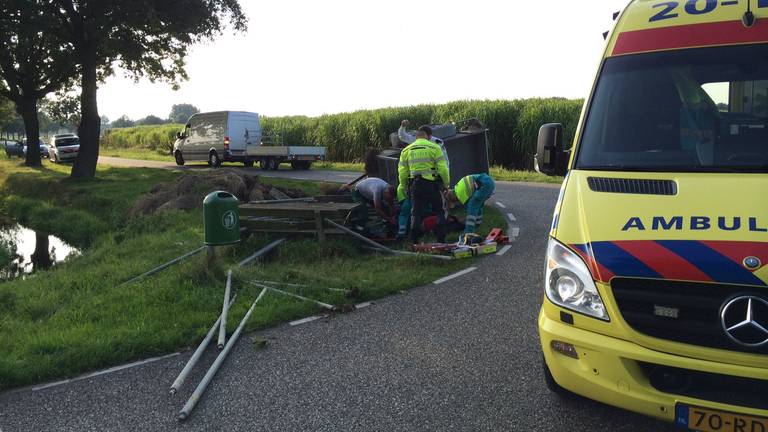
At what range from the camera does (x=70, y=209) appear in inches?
679

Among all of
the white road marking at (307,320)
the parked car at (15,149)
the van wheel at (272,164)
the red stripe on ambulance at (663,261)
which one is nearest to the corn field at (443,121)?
the van wheel at (272,164)

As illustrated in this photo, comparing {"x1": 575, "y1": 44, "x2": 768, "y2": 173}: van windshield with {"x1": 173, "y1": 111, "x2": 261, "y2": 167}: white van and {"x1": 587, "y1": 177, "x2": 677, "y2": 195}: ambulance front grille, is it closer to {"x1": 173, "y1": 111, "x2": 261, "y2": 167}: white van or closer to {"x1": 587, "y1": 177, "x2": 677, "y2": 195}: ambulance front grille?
{"x1": 587, "y1": 177, "x2": 677, "y2": 195}: ambulance front grille

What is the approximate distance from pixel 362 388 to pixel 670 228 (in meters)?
2.20

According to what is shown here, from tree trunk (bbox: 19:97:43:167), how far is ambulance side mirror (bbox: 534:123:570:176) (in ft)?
97.9

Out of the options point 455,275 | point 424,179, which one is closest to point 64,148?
point 424,179

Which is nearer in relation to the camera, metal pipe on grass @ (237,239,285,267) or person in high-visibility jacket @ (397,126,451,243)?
metal pipe on grass @ (237,239,285,267)

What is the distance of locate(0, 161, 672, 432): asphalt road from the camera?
11.8 ft

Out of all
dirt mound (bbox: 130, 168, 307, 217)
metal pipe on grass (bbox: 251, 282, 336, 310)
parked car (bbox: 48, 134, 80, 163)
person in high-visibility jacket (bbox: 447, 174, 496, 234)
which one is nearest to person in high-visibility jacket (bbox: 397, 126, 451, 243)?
person in high-visibility jacket (bbox: 447, 174, 496, 234)

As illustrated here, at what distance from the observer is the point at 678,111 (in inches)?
149

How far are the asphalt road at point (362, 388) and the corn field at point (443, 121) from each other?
18.3 m

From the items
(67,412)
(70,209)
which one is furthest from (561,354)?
(70,209)

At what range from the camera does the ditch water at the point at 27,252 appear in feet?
37.9

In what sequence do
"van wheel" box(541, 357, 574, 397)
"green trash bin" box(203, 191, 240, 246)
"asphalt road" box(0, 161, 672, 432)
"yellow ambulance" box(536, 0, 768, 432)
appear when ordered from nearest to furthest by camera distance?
1. "yellow ambulance" box(536, 0, 768, 432)
2. "van wheel" box(541, 357, 574, 397)
3. "asphalt road" box(0, 161, 672, 432)
4. "green trash bin" box(203, 191, 240, 246)

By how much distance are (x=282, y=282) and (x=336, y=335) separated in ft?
5.71
